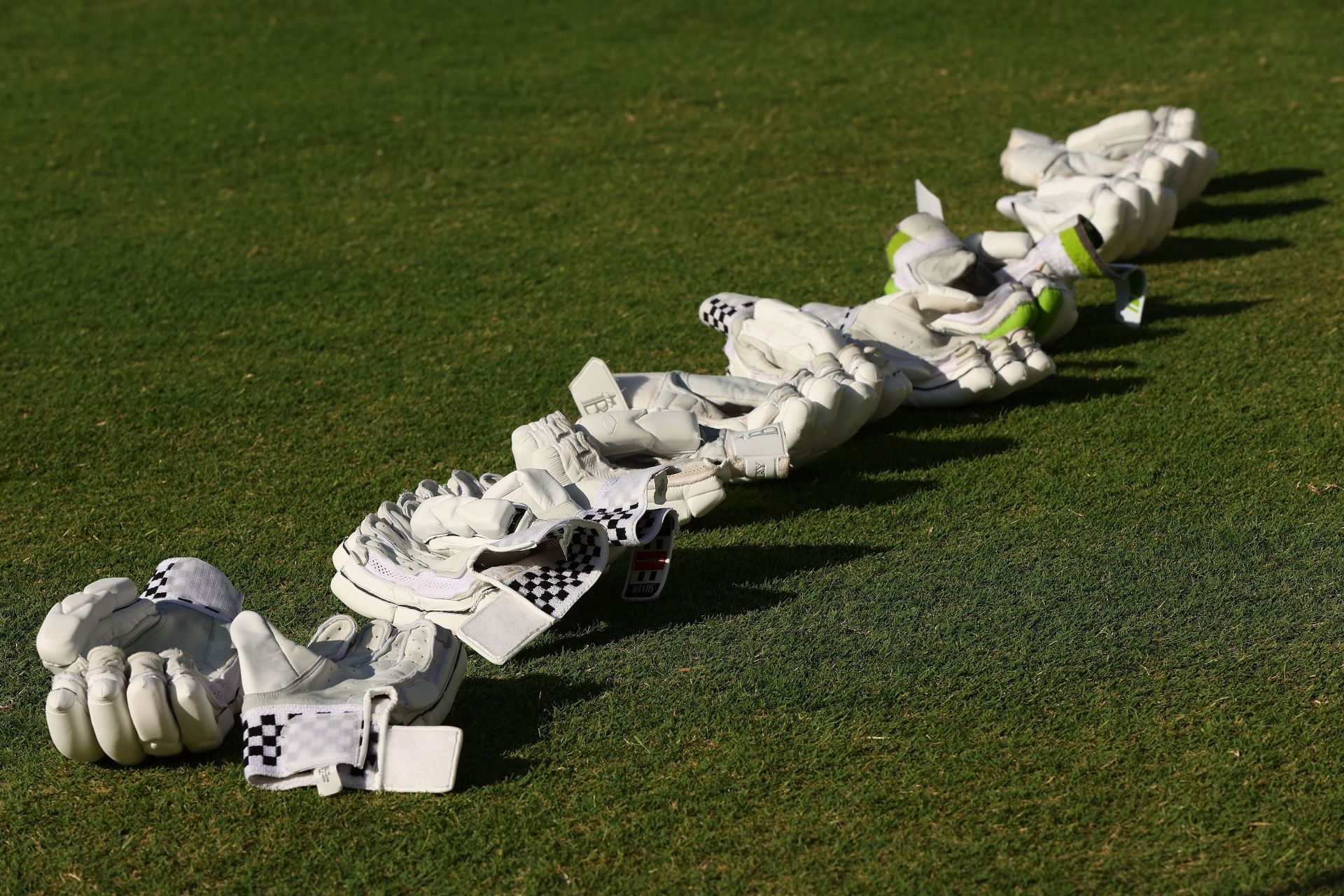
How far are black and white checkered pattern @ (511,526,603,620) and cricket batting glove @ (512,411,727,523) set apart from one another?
15.5 inches

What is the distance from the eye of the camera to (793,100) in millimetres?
8523

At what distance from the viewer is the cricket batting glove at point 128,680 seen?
9.91ft

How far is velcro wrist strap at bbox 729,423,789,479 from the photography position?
4176 mm

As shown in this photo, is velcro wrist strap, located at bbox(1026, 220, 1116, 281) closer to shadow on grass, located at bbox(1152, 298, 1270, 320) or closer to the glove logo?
shadow on grass, located at bbox(1152, 298, 1270, 320)

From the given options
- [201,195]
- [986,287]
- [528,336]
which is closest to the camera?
[986,287]

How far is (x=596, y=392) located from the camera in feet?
15.0

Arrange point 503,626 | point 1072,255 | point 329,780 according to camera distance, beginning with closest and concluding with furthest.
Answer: point 329,780 → point 503,626 → point 1072,255

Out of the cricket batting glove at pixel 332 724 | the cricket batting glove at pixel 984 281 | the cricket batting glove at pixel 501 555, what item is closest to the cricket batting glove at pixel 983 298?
the cricket batting glove at pixel 984 281

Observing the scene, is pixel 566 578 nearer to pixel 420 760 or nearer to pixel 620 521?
pixel 620 521

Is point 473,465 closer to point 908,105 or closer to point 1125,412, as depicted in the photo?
point 1125,412

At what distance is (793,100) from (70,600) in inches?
244

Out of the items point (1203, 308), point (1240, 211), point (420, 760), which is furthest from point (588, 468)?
point (1240, 211)

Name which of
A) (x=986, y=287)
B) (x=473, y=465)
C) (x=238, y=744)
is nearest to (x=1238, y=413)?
(x=986, y=287)

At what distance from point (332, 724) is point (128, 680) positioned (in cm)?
46
